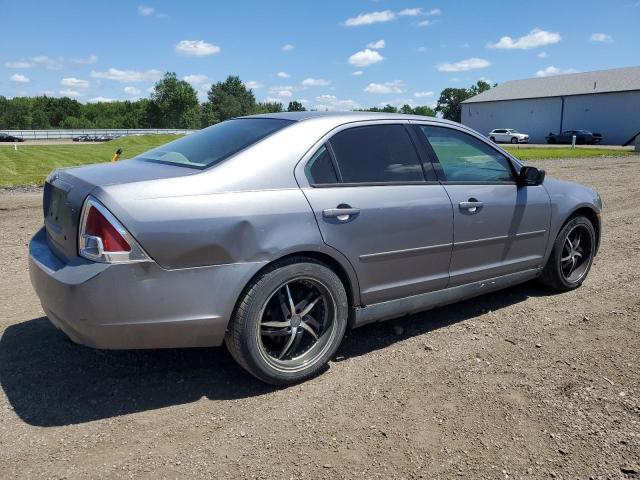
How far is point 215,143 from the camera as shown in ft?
11.8

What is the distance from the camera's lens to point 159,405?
10.1 ft

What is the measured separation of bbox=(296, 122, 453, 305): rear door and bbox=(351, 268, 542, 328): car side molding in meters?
0.06

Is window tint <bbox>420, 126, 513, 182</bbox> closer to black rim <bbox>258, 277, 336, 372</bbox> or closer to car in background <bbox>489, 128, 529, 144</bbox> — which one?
black rim <bbox>258, 277, 336, 372</bbox>

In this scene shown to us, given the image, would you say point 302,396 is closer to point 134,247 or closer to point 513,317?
point 134,247

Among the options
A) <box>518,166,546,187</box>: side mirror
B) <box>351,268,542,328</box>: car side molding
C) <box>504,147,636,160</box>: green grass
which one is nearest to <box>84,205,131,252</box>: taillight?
<box>351,268,542,328</box>: car side molding

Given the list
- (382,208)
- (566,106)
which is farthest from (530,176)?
(566,106)

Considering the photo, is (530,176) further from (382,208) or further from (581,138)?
(581,138)

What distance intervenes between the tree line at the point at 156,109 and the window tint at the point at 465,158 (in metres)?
82.8

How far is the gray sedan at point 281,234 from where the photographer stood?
2785 mm

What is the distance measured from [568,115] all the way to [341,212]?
194 feet

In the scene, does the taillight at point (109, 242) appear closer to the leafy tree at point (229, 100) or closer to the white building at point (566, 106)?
the white building at point (566, 106)

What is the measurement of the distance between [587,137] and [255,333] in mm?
49772

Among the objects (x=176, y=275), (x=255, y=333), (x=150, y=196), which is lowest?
(x=255, y=333)

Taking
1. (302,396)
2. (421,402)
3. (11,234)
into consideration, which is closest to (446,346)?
(421,402)
